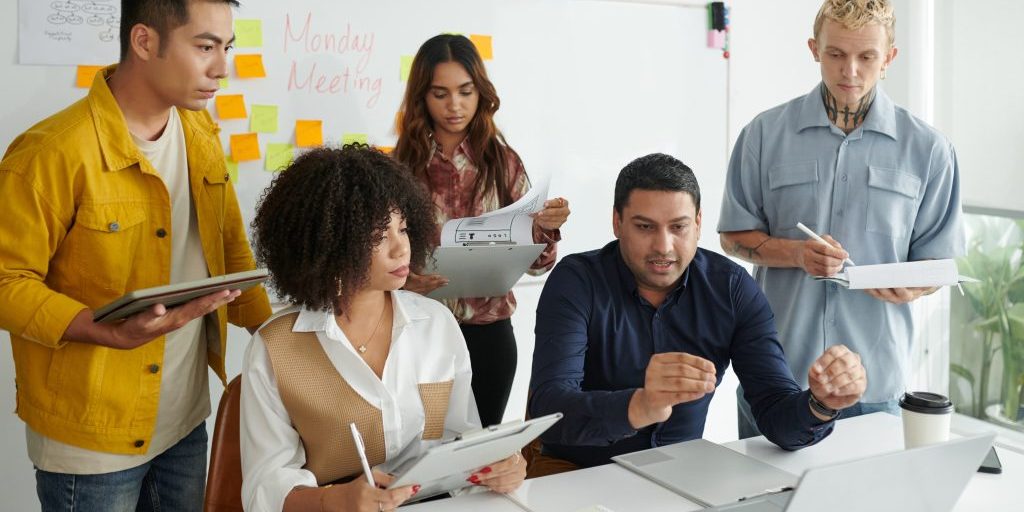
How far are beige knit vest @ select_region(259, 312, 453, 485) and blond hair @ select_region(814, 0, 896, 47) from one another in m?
1.43

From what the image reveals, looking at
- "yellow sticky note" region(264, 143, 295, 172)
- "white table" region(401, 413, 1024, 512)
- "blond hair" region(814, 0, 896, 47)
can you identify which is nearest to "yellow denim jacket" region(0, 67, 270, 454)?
"white table" region(401, 413, 1024, 512)

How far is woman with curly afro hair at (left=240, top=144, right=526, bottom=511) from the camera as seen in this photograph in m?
1.66

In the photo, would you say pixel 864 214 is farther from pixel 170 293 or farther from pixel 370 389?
pixel 170 293

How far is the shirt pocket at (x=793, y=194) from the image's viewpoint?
242cm

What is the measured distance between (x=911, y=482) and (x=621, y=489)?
1.60ft

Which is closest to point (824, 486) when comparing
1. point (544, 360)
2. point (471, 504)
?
point (471, 504)

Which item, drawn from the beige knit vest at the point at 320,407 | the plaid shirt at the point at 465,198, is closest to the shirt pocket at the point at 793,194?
the plaid shirt at the point at 465,198

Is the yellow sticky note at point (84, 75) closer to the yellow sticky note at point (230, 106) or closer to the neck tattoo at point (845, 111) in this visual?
the yellow sticky note at point (230, 106)

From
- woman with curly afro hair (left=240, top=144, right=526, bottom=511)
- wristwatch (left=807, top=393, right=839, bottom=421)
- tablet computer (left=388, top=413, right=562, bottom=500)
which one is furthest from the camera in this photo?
wristwatch (left=807, top=393, right=839, bottom=421)

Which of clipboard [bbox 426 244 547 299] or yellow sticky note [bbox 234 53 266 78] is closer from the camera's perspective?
clipboard [bbox 426 244 547 299]

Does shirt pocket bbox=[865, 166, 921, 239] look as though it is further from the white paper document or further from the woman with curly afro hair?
the woman with curly afro hair

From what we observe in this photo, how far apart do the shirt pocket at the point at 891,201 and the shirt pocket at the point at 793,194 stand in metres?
0.13

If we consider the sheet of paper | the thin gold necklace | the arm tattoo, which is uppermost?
the sheet of paper

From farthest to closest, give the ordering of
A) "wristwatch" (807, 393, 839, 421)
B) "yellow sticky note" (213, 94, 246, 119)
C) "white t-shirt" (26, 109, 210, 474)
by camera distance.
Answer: "yellow sticky note" (213, 94, 246, 119), "white t-shirt" (26, 109, 210, 474), "wristwatch" (807, 393, 839, 421)
